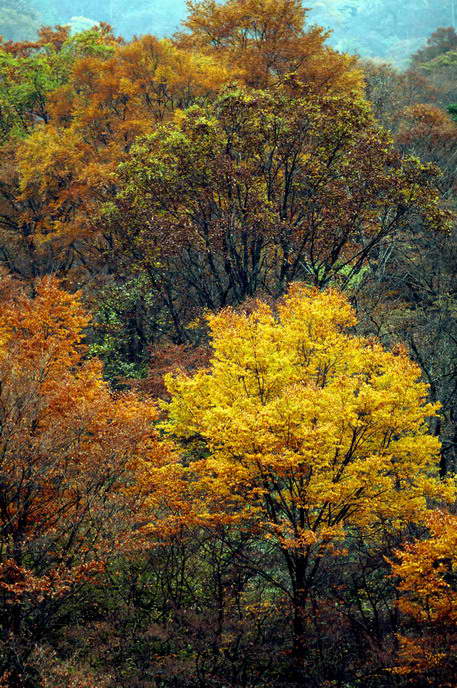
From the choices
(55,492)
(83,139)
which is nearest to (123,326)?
(83,139)

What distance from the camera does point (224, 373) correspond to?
16.9 m

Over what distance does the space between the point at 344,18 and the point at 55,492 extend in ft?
517

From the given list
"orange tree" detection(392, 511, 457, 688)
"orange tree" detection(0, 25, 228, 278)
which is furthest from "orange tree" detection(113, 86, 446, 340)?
"orange tree" detection(392, 511, 457, 688)

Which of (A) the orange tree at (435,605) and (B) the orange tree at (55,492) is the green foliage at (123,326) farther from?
(A) the orange tree at (435,605)

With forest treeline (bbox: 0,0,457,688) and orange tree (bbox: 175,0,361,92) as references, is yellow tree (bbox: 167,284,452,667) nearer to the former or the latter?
forest treeline (bbox: 0,0,457,688)

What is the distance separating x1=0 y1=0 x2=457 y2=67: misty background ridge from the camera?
409 feet

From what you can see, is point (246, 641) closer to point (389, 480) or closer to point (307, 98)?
point (389, 480)

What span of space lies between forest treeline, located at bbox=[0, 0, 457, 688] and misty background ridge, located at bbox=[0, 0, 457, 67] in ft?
305

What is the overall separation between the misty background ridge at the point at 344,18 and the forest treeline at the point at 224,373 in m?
93.0

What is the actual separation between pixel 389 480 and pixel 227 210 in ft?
51.0

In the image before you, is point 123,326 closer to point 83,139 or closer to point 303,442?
point 83,139

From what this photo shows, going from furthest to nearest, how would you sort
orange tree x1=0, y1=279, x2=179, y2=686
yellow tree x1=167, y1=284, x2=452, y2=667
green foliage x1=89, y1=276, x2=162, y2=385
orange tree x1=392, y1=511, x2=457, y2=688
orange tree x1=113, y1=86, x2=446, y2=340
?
green foliage x1=89, y1=276, x2=162, y2=385
orange tree x1=113, y1=86, x2=446, y2=340
yellow tree x1=167, y1=284, x2=452, y2=667
orange tree x1=0, y1=279, x2=179, y2=686
orange tree x1=392, y1=511, x2=457, y2=688

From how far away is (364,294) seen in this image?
28.4 meters

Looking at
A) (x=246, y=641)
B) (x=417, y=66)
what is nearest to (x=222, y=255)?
(x=246, y=641)
